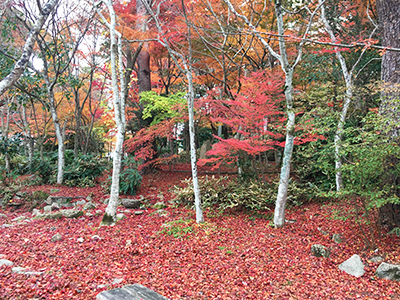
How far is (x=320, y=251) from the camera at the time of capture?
413cm

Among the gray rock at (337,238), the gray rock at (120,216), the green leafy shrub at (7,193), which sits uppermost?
the green leafy shrub at (7,193)

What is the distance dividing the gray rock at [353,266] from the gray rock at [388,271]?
0.19 meters

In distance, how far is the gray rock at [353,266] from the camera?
353 centimetres

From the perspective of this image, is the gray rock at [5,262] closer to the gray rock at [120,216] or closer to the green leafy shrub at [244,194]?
the gray rock at [120,216]

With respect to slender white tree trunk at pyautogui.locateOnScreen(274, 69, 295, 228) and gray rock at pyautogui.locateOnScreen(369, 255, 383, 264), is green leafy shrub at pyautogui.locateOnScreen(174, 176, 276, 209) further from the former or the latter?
gray rock at pyautogui.locateOnScreen(369, 255, 383, 264)


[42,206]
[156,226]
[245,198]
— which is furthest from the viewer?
[42,206]

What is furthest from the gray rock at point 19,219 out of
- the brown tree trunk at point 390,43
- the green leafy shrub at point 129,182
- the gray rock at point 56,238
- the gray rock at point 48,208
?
the brown tree trunk at point 390,43

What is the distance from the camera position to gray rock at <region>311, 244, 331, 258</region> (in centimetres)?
408

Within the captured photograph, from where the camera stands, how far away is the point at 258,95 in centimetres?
574

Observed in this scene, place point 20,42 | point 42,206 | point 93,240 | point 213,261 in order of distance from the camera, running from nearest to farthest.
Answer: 1. point 213,261
2. point 93,240
3. point 42,206
4. point 20,42

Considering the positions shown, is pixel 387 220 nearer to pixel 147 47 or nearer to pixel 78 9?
pixel 147 47

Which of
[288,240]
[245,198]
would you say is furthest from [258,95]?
[288,240]

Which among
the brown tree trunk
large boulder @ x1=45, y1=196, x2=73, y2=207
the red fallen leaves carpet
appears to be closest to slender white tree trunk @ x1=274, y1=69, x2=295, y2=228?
the red fallen leaves carpet

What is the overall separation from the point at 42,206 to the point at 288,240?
6.58 meters
